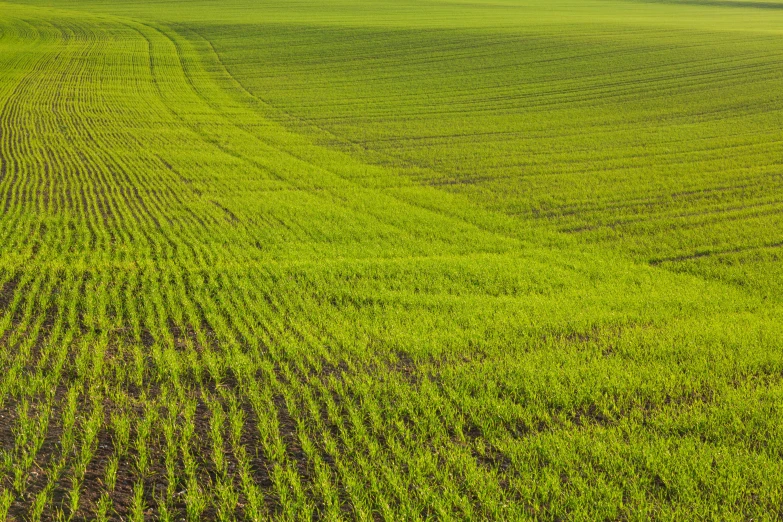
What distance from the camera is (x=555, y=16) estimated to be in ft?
242

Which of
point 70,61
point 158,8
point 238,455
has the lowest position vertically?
point 238,455

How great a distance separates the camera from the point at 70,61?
164ft

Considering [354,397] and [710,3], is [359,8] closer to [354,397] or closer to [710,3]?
[710,3]

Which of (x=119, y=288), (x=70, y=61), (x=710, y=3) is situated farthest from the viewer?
(x=710, y=3)

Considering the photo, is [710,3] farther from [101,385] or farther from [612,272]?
[101,385]

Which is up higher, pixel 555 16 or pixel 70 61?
pixel 555 16

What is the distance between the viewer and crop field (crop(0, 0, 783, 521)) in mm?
7754

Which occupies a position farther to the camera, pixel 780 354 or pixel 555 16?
pixel 555 16

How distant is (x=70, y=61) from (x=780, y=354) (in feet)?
168

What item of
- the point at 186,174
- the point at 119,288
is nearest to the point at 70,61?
the point at 186,174

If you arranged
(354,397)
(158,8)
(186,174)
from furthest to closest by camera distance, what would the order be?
(158,8) → (186,174) → (354,397)

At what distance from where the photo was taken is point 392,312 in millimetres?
12867

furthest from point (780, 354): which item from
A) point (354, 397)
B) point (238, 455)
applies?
point (238, 455)

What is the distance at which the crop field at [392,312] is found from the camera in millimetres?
7754
